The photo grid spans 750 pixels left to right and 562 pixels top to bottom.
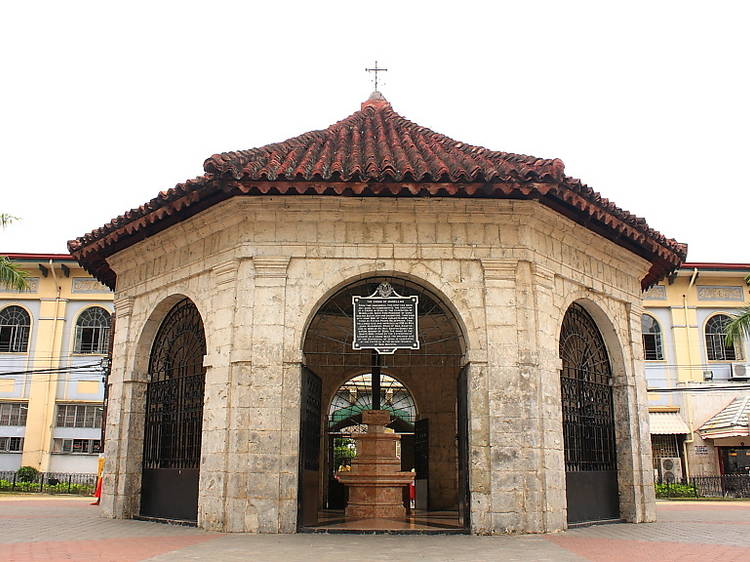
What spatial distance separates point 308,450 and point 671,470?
21031mm

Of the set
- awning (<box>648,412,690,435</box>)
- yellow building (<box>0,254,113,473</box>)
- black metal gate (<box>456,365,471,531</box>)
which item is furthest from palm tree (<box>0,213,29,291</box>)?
awning (<box>648,412,690,435</box>)

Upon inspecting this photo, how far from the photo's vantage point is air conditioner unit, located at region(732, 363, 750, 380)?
92.5 ft

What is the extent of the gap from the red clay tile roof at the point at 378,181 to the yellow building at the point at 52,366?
1827cm

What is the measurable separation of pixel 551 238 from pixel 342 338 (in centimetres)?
682

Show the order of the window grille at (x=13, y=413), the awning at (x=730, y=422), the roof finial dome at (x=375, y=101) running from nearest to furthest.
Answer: the roof finial dome at (x=375, y=101) → the awning at (x=730, y=422) → the window grille at (x=13, y=413)

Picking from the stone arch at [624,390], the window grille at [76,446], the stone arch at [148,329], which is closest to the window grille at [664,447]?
the stone arch at [624,390]

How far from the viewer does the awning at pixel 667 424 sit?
27297 mm

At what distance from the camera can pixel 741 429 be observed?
2528 centimetres

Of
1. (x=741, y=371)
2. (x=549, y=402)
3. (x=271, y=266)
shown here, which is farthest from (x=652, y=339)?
(x=271, y=266)

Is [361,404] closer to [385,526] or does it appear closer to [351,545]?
[385,526]

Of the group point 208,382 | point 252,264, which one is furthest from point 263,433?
point 252,264

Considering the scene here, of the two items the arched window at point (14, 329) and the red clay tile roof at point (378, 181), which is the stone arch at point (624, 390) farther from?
the arched window at point (14, 329)

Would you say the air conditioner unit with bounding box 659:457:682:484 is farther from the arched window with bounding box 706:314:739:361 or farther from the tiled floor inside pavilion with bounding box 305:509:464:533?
the tiled floor inside pavilion with bounding box 305:509:464:533

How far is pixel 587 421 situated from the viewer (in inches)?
463
